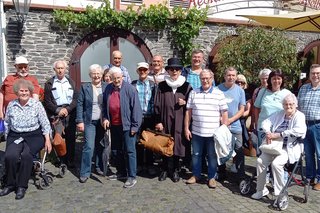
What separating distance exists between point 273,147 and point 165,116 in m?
1.54

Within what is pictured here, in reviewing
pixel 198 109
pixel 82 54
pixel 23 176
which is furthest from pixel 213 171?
pixel 82 54

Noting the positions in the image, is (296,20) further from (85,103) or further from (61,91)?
(61,91)

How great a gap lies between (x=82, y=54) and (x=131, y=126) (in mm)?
5409

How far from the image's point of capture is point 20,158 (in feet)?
15.7

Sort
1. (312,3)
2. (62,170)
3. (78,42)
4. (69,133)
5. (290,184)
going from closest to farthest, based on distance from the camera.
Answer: (290,184) < (62,170) < (69,133) < (78,42) < (312,3)

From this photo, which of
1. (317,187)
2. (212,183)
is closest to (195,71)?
(212,183)

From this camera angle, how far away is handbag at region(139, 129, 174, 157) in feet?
16.9

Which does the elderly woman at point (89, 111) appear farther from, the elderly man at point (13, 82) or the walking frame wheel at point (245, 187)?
the walking frame wheel at point (245, 187)

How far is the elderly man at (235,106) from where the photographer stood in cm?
518

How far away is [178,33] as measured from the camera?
1054 centimetres

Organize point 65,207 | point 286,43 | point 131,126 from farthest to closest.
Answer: point 286,43
point 131,126
point 65,207

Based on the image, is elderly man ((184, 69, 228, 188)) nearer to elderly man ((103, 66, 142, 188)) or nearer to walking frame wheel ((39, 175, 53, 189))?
elderly man ((103, 66, 142, 188))

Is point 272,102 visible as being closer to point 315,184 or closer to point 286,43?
point 315,184

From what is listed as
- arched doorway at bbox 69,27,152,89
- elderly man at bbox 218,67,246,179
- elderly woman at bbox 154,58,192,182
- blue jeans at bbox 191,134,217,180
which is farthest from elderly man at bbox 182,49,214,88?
arched doorway at bbox 69,27,152,89
